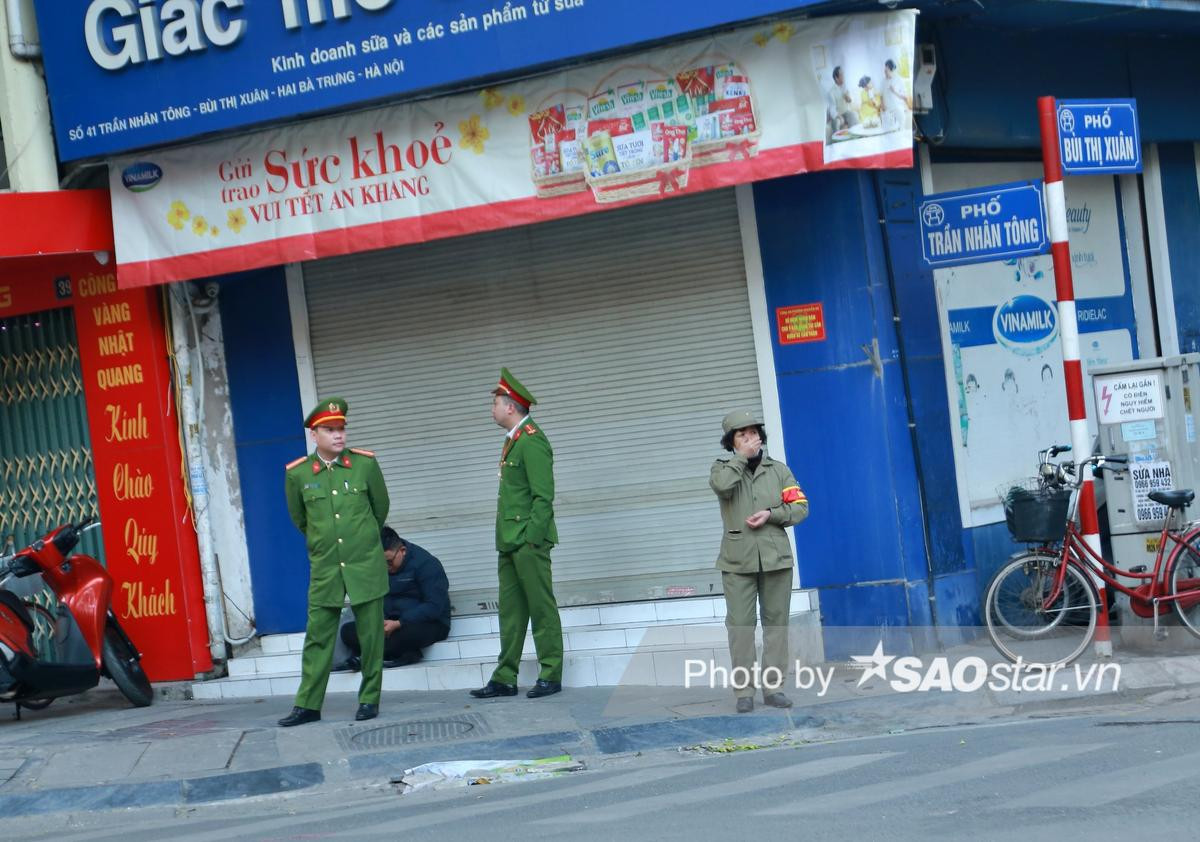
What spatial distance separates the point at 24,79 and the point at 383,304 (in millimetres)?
3108

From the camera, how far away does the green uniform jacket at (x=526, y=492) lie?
10047mm

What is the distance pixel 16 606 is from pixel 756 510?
198 inches

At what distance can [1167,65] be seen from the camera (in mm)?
13391

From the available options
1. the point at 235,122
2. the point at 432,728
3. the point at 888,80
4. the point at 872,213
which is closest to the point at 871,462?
the point at 872,213

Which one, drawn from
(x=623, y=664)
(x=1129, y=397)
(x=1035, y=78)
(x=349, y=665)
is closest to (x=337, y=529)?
(x=349, y=665)

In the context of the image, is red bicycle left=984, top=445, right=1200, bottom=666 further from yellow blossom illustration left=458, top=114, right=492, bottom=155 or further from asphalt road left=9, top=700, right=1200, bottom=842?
yellow blossom illustration left=458, top=114, right=492, bottom=155

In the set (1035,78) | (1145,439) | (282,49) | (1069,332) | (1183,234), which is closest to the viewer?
(1069,332)

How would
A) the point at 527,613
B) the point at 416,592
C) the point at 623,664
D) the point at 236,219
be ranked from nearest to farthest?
the point at 527,613, the point at 623,664, the point at 416,592, the point at 236,219

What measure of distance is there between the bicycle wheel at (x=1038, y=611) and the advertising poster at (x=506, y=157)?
8.45 feet

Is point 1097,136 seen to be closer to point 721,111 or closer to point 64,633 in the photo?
point 721,111

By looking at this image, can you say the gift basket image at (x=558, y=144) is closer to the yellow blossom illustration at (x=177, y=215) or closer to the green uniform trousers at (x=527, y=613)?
the green uniform trousers at (x=527, y=613)

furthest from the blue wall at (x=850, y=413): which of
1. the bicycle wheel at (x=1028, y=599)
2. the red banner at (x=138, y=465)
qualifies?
the red banner at (x=138, y=465)

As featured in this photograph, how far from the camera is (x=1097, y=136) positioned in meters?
9.98

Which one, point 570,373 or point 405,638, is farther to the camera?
point 570,373
